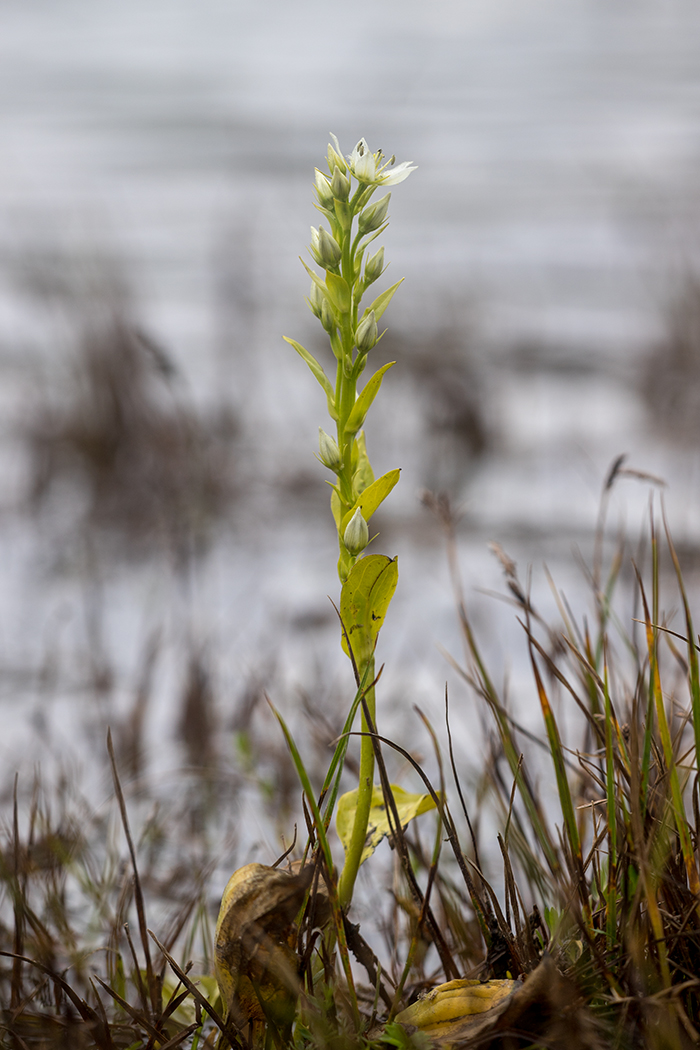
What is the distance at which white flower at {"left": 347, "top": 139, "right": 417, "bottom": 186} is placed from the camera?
73cm

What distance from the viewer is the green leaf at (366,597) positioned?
72 centimetres

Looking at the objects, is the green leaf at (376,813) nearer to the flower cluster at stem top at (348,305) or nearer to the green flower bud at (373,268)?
the flower cluster at stem top at (348,305)

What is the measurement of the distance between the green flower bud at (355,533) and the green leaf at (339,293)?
177mm

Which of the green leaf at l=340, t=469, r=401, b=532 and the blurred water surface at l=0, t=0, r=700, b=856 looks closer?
the green leaf at l=340, t=469, r=401, b=532

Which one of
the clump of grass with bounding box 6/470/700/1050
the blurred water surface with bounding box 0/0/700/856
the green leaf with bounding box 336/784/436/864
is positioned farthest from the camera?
the blurred water surface with bounding box 0/0/700/856

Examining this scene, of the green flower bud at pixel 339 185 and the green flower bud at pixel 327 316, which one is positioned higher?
the green flower bud at pixel 339 185

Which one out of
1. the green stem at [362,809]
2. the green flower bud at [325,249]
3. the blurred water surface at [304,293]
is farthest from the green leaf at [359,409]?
the blurred water surface at [304,293]

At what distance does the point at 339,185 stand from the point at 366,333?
13cm

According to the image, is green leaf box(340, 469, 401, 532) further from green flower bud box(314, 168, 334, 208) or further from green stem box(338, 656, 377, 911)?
green flower bud box(314, 168, 334, 208)

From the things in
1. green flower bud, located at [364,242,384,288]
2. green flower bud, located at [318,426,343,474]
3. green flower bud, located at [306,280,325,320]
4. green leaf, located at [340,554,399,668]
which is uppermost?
green flower bud, located at [364,242,384,288]

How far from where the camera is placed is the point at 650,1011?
0.69m

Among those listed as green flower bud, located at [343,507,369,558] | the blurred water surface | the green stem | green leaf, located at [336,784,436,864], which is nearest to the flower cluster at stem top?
green flower bud, located at [343,507,369,558]

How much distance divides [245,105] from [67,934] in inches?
234

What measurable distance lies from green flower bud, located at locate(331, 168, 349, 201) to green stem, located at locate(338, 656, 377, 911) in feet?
1.31
